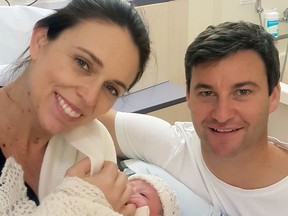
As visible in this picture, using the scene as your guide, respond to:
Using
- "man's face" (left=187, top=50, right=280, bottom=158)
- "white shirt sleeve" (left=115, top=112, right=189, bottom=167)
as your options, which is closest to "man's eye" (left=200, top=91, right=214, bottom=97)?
"man's face" (left=187, top=50, right=280, bottom=158)

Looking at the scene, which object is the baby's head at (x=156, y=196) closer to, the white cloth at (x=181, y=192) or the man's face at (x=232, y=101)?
the white cloth at (x=181, y=192)

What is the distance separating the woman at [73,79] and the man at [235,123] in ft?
1.03

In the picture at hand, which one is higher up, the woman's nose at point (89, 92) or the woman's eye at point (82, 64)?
the woman's eye at point (82, 64)

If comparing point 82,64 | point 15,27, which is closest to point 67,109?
point 82,64

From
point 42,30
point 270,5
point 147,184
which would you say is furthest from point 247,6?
point 42,30

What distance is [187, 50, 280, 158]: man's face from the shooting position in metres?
1.33

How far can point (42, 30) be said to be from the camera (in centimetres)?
109

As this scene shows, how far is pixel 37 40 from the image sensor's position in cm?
110

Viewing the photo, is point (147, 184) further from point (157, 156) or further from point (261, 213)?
point (261, 213)

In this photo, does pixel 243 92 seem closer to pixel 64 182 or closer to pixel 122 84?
pixel 122 84

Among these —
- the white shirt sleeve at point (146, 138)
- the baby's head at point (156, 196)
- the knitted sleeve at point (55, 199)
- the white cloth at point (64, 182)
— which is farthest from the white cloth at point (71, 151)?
the white shirt sleeve at point (146, 138)

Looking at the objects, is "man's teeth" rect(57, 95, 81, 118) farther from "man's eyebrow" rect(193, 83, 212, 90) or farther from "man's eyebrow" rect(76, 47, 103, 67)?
"man's eyebrow" rect(193, 83, 212, 90)

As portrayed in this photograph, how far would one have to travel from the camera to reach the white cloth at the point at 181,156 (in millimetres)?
1471

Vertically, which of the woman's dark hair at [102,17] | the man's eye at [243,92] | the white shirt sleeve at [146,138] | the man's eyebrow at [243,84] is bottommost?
the white shirt sleeve at [146,138]
